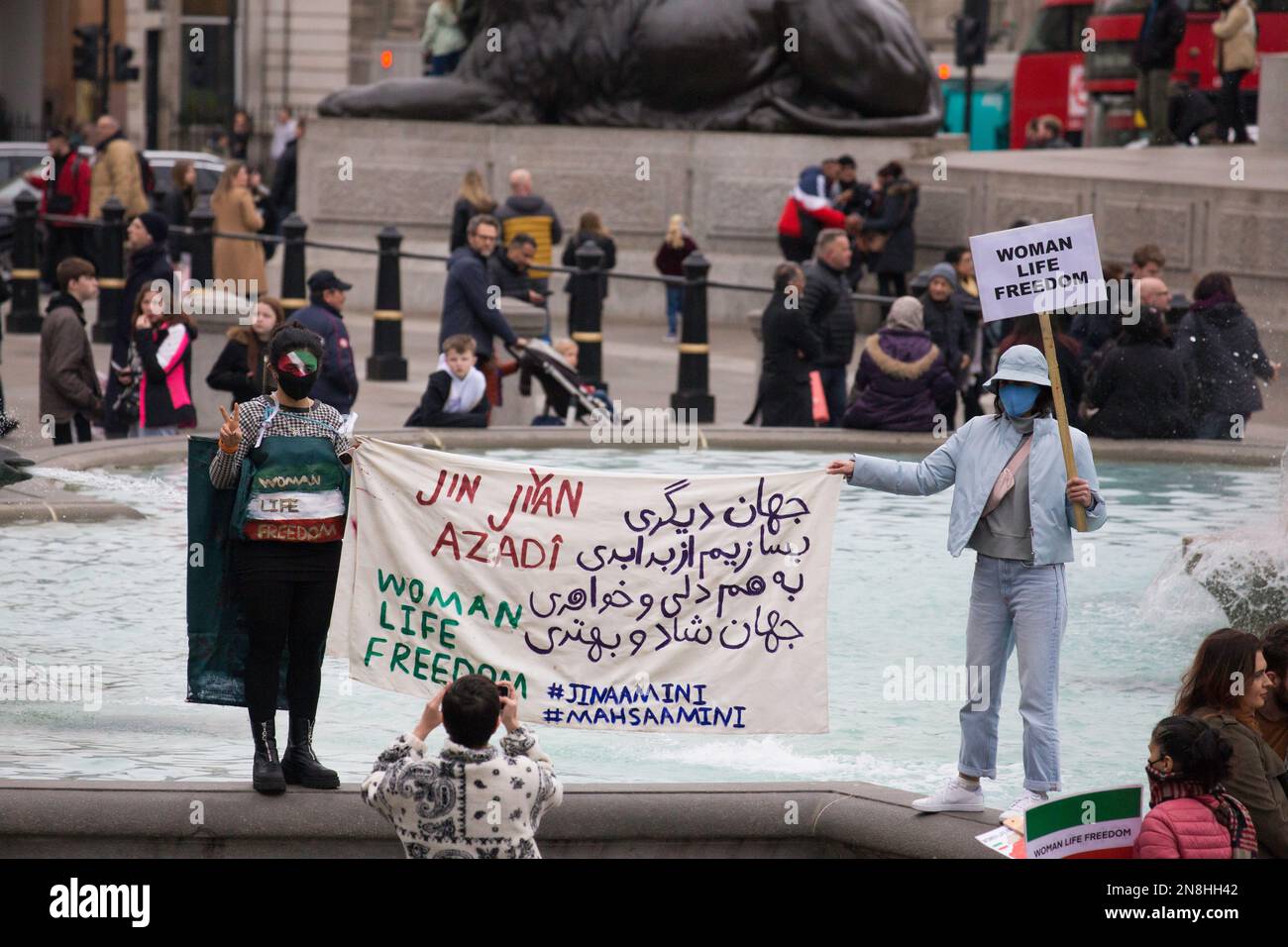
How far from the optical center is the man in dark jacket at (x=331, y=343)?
1383cm

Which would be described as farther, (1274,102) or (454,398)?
(1274,102)

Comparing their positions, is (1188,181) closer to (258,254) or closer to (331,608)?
(258,254)

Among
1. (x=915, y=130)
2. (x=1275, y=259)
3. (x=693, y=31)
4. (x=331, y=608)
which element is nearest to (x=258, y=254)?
(x=693, y=31)

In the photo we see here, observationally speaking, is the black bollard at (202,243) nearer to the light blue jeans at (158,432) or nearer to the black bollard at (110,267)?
the black bollard at (110,267)

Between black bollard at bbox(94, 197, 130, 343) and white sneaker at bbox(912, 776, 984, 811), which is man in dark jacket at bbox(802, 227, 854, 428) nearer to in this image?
black bollard at bbox(94, 197, 130, 343)

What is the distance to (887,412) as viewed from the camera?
15.1 meters

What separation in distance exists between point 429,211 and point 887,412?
11.5 meters

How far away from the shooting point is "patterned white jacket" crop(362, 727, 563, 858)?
611 cm

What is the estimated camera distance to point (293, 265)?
827 inches

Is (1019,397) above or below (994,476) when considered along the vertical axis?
above

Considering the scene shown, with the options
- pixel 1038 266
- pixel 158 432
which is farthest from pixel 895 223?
pixel 1038 266

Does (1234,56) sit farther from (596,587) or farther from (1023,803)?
(1023,803)

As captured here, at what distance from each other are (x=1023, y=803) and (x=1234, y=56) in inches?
802

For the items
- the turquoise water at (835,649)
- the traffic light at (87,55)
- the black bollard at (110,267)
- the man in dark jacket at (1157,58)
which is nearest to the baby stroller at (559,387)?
the turquoise water at (835,649)
